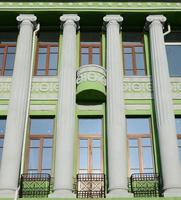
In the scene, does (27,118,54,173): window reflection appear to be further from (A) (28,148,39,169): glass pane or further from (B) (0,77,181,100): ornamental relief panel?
(B) (0,77,181,100): ornamental relief panel

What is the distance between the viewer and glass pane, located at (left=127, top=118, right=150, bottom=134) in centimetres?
1772

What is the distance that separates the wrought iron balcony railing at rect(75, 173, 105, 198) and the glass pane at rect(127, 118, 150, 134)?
8.47 feet

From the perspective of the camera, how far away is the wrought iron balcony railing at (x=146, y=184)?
16.0 m

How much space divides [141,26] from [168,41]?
5.12 ft

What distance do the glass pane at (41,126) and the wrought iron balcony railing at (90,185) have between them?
2585 mm

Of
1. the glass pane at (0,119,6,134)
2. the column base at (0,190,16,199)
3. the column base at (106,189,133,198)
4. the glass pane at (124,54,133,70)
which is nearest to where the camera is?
the column base at (0,190,16,199)

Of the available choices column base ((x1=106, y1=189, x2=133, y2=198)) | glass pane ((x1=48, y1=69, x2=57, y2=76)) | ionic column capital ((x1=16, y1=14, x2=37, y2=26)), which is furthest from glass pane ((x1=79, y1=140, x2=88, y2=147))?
ionic column capital ((x1=16, y1=14, x2=37, y2=26))

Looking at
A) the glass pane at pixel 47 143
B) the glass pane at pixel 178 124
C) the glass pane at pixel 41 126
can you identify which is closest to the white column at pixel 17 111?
the glass pane at pixel 41 126

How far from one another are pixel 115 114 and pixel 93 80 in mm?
2064

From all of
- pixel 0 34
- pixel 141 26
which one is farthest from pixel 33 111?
pixel 141 26

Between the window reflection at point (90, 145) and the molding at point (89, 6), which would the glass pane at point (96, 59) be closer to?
the molding at point (89, 6)

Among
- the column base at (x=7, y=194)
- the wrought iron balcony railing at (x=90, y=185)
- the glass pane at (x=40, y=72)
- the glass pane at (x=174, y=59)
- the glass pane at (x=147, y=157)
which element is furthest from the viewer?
the glass pane at (x=174, y=59)

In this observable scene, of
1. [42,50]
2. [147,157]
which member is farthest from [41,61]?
[147,157]

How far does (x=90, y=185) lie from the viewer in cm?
1606
